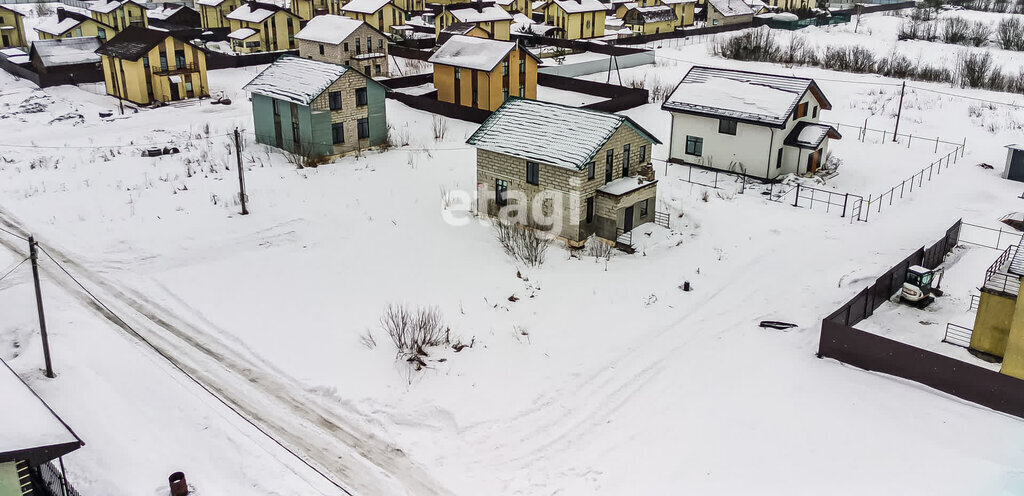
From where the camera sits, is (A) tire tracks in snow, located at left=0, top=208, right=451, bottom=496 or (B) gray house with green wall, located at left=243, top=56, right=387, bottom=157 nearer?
(A) tire tracks in snow, located at left=0, top=208, right=451, bottom=496

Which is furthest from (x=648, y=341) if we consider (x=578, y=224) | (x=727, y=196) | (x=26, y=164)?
(x=26, y=164)

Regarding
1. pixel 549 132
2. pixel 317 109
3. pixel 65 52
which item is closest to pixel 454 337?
pixel 549 132

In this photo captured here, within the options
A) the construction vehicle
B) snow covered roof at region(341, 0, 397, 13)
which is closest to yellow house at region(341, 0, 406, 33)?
snow covered roof at region(341, 0, 397, 13)

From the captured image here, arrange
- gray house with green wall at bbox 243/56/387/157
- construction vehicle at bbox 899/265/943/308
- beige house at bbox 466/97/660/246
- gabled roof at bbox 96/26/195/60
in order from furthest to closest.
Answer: gabled roof at bbox 96/26/195/60
gray house with green wall at bbox 243/56/387/157
beige house at bbox 466/97/660/246
construction vehicle at bbox 899/265/943/308

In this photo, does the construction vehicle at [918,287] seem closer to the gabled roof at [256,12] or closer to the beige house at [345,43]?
the beige house at [345,43]

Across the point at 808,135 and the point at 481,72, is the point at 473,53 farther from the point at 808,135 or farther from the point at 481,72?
the point at 808,135

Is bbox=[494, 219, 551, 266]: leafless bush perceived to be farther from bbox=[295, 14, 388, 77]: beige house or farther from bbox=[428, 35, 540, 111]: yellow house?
bbox=[295, 14, 388, 77]: beige house

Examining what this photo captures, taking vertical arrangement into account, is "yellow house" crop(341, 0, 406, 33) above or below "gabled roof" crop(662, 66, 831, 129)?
above
